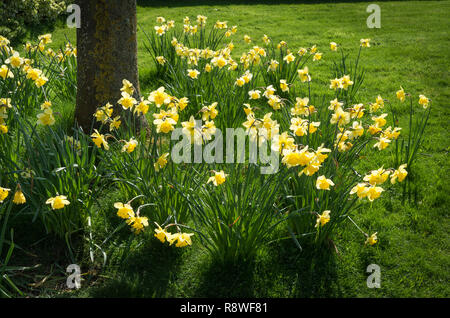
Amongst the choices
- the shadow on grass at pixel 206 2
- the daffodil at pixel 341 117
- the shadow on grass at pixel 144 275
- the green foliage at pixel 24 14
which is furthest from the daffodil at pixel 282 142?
the shadow on grass at pixel 206 2

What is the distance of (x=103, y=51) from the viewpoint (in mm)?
3391

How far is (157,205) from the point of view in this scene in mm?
2549

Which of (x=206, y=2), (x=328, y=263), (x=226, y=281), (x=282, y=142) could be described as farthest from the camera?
(x=206, y=2)

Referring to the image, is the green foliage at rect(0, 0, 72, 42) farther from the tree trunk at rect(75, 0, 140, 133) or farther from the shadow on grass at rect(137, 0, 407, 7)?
the tree trunk at rect(75, 0, 140, 133)

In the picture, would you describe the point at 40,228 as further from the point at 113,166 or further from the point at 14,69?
the point at 14,69

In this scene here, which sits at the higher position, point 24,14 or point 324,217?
point 24,14

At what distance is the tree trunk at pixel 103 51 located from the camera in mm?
3312

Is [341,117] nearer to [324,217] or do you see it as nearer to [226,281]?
[324,217]

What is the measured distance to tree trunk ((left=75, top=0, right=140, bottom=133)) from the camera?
3312mm

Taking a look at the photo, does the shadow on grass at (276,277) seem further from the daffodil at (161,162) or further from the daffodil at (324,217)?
the daffodil at (161,162)

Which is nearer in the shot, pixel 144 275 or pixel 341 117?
pixel 144 275

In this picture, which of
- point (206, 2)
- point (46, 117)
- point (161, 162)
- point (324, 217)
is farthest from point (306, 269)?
point (206, 2)

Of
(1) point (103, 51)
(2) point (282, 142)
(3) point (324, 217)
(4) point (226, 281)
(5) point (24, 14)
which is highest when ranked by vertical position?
(5) point (24, 14)

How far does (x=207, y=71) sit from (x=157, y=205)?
6.35 feet
